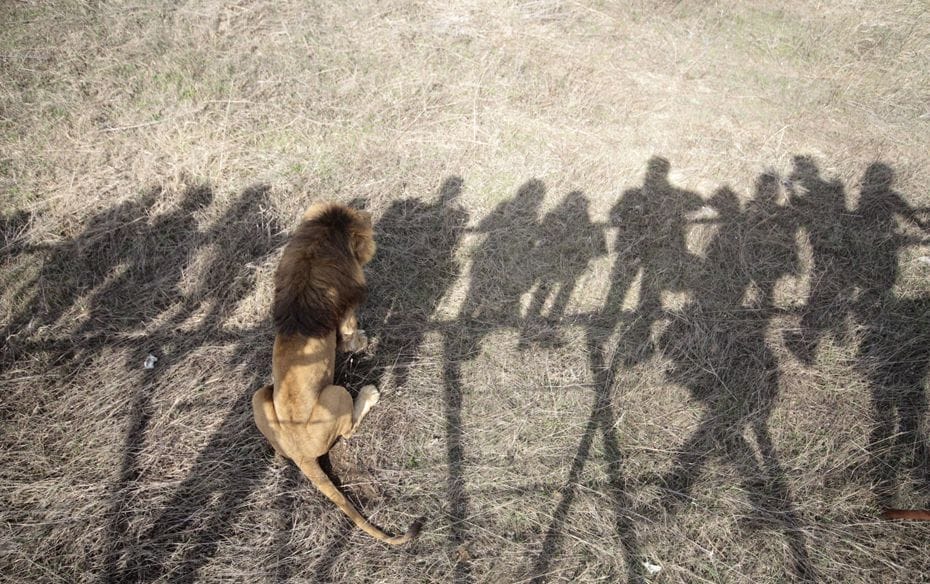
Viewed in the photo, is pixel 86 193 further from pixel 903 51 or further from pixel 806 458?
pixel 903 51

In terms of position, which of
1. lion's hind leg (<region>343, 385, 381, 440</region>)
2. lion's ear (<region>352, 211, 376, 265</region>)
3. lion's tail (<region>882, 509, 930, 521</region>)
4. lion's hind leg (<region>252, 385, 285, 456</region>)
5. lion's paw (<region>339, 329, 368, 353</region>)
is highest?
lion's ear (<region>352, 211, 376, 265</region>)

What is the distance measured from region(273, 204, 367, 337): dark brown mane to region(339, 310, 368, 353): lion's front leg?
190 millimetres

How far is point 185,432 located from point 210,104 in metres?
4.22

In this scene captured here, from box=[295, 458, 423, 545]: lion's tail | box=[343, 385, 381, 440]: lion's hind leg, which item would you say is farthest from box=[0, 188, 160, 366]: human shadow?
box=[295, 458, 423, 545]: lion's tail

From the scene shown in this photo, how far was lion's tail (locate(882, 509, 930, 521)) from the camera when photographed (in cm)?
287

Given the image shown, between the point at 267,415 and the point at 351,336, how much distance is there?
1009 mm

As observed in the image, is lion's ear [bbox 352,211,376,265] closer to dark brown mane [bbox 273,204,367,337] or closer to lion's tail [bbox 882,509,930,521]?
dark brown mane [bbox 273,204,367,337]

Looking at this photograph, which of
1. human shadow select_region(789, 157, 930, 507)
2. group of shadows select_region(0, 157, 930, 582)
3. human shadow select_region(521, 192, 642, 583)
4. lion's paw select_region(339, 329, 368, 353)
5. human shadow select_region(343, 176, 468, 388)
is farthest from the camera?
human shadow select_region(343, 176, 468, 388)

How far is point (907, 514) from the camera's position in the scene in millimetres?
2977

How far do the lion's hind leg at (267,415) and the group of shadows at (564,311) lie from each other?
0.54 m

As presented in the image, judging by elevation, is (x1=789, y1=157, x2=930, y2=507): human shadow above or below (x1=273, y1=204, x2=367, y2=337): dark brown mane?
below

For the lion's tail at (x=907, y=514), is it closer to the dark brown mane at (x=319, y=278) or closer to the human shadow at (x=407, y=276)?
the human shadow at (x=407, y=276)

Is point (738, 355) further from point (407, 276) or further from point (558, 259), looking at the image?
point (407, 276)

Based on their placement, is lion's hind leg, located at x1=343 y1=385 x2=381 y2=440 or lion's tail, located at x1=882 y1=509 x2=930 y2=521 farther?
lion's hind leg, located at x1=343 y1=385 x2=381 y2=440
